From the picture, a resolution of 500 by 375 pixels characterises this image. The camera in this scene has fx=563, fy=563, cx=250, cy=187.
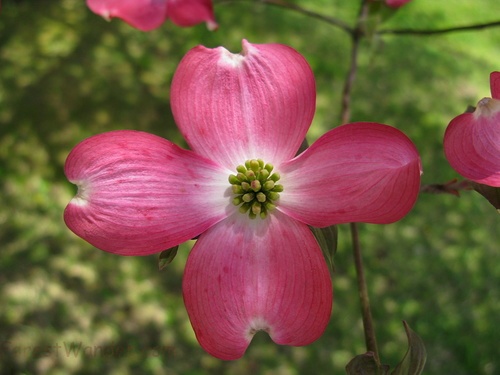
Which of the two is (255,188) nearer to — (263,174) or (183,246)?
(263,174)

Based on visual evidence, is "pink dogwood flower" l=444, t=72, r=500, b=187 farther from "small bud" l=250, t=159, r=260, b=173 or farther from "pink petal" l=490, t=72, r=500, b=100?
"small bud" l=250, t=159, r=260, b=173

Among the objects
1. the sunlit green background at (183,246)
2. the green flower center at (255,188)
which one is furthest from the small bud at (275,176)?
the sunlit green background at (183,246)

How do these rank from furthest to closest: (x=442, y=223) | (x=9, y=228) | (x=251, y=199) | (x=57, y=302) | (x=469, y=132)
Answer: (x=442, y=223)
(x=9, y=228)
(x=57, y=302)
(x=251, y=199)
(x=469, y=132)

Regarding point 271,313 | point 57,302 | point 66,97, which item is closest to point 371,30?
point 271,313

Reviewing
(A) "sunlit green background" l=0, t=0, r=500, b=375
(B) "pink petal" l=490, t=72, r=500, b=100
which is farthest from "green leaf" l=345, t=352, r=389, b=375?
(A) "sunlit green background" l=0, t=0, r=500, b=375

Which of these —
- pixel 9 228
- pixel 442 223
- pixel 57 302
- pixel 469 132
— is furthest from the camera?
pixel 442 223

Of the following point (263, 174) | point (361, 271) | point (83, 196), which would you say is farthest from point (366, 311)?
point (83, 196)

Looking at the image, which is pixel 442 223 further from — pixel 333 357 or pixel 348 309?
pixel 333 357
